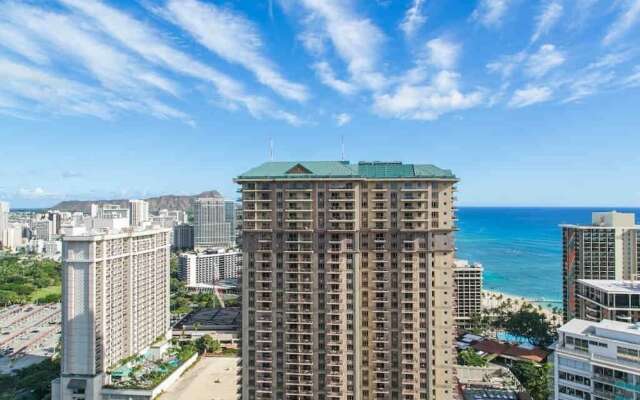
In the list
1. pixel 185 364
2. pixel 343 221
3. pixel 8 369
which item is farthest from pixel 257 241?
pixel 8 369

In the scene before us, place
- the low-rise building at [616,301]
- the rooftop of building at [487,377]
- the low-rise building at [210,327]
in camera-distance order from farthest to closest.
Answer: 1. the low-rise building at [210,327]
2. the rooftop of building at [487,377]
3. the low-rise building at [616,301]

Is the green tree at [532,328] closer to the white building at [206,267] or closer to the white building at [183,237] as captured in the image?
the white building at [206,267]

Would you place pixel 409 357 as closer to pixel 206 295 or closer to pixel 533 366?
pixel 533 366

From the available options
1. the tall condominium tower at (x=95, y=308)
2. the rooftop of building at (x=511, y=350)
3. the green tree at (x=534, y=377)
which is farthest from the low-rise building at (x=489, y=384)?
the tall condominium tower at (x=95, y=308)

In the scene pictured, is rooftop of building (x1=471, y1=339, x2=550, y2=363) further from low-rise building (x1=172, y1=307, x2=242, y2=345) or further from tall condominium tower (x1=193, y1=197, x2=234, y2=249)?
tall condominium tower (x1=193, y1=197, x2=234, y2=249)

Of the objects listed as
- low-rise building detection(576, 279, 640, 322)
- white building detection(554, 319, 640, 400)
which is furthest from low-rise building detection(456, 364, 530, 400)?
white building detection(554, 319, 640, 400)

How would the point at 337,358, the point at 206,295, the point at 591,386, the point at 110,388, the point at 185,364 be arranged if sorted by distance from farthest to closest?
the point at 206,295 → the point at 185,364 → the point at 110,388 → the point at 337,358 → the point at 591,386
